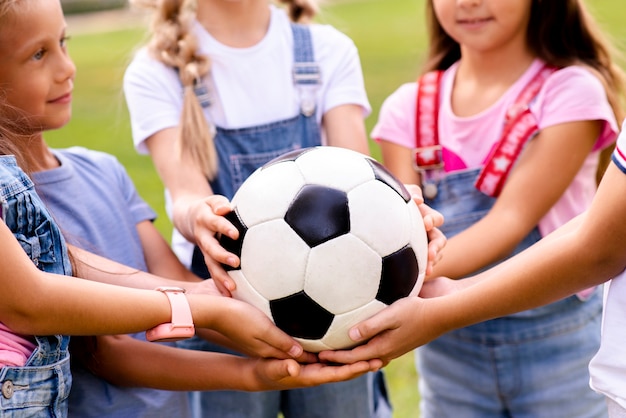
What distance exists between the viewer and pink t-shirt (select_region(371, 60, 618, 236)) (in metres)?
3.06

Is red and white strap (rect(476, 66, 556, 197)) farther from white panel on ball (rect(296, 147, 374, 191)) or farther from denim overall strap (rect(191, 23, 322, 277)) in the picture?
white panel on ball (rect(296, 147, 374, 191))

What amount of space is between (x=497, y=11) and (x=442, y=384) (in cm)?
131

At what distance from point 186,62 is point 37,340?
1216 mm

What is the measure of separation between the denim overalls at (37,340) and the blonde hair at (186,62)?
767 millimetres

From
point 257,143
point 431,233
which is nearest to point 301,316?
point 431,233

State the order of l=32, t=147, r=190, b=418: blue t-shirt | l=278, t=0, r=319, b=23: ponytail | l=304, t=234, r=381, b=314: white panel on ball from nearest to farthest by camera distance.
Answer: l=304, t=234, r=381, b=314: white panel on ball, l=32, t=147, r=190, b=418: blue t-shirt, l=278, t=0, r=319, b=23: ponytail

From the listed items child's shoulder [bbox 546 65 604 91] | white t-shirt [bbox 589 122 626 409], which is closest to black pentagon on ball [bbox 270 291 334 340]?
white t-shirt [bbox 589 122 626 409]

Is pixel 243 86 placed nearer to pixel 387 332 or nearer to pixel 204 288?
pixel 204 288

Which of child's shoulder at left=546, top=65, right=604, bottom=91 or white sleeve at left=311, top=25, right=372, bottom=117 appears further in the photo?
white sleeve at left=311, top=25, right=372, bottom=117

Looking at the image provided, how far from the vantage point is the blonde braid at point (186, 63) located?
3094mm

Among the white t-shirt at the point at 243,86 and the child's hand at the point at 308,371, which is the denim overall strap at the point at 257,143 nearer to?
the white t-shirt at the point at 243,86

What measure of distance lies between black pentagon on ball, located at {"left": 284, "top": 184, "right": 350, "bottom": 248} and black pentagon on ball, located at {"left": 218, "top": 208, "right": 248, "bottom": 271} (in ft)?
0.47

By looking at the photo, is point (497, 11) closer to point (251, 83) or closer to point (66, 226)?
point (251, 83)

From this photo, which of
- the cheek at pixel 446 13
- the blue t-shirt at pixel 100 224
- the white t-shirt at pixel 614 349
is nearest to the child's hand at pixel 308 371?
the blue t-shirt at pixel 100 224
